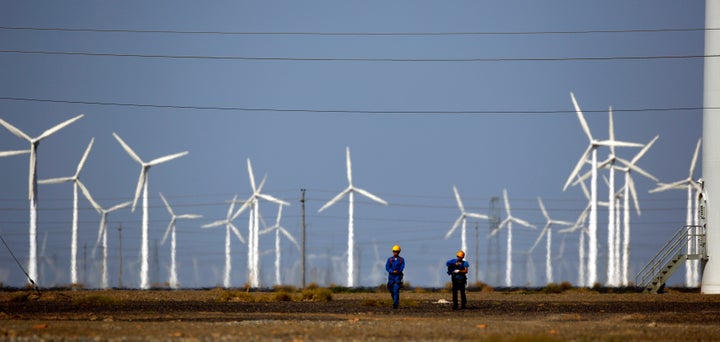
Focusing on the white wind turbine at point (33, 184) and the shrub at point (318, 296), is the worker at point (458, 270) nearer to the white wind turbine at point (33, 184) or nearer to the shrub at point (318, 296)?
the shrub at point (318, 296)

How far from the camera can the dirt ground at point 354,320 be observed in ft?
106

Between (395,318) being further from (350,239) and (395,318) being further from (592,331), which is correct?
(350,239)

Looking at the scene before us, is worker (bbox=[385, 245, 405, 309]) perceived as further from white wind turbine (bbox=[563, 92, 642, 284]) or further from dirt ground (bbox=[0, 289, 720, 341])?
white wind turbine (bbox=[563, 92, 642, 284])

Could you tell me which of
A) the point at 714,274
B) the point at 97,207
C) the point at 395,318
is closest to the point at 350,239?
the point at 97,207

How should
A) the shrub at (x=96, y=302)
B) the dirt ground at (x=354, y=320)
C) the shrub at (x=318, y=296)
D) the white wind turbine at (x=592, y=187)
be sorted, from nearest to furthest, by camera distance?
the dirt ground at (x=354, y=320) → the shrub at (x=96, y=302) → the shrub at (x=318, y=296) → the white wind turbine at (x=592, y=187)

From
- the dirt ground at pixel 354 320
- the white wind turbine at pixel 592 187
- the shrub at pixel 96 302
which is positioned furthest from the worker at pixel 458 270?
the white wind turbine at pixel 592 187

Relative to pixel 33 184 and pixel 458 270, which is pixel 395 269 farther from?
pixel 33 184

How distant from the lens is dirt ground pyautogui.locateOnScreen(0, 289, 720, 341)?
3228 cm

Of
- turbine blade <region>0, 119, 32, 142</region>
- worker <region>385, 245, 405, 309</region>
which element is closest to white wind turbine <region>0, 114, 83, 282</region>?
turbine blade <region>0, 119, 32, 142</region>

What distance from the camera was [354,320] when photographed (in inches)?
1606

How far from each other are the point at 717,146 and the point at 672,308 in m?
19.7

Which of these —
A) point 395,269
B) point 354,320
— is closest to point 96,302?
point 395,269

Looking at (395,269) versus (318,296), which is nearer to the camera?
(395,269)

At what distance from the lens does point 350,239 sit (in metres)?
108
